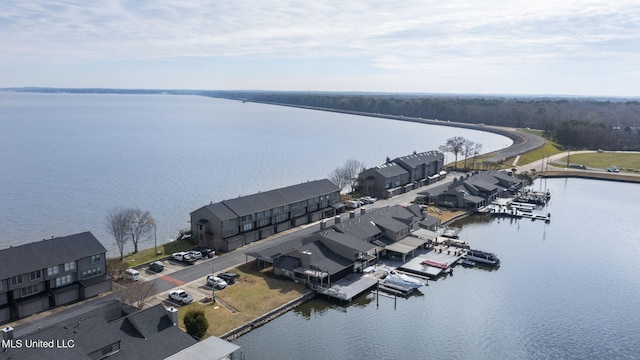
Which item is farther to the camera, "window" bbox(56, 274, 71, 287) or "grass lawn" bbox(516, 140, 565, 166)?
"grass lawn" bbox(516, 140, 565, 166)

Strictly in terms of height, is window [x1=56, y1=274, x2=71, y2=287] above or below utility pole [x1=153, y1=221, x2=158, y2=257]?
above

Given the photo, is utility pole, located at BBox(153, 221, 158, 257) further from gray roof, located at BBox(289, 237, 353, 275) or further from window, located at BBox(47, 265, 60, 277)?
gray roof, located at BBox(289, 237, 353, 275)

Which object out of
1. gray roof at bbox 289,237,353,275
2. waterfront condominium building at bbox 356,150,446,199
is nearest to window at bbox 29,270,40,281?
gray roof at bbox 289,237,353,275

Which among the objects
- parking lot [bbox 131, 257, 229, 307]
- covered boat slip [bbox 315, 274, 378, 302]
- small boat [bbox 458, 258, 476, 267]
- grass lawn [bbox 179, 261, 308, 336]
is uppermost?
parking lot [bbox 131, 257, 229, 307]

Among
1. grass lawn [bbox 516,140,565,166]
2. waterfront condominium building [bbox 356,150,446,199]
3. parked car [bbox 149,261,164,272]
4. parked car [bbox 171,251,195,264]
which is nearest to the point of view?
parked car [bbox 149,261,164,272]

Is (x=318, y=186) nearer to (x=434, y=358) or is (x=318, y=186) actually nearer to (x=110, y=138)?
(x=434, y=358)

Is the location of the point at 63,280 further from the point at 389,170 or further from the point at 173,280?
the point at 389,170

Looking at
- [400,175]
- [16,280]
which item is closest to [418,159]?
[400,175]
